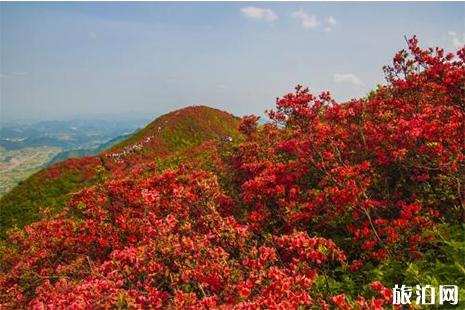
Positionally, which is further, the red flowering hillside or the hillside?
the hillside

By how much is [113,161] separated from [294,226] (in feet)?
151

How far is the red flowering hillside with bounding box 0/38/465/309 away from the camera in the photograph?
8.20 m

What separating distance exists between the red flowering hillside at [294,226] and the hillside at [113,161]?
18.4ft

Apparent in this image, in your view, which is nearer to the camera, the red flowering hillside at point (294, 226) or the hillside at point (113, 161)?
the red flowering hillside at point (294, 226)

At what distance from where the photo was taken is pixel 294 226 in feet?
38.8

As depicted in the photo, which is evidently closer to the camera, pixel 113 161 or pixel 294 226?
pixel 294 226

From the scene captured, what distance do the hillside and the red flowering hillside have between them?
5610 millimetres

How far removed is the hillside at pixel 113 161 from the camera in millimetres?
40938

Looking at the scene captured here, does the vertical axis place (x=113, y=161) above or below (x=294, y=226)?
above

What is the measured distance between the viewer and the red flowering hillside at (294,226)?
820cm

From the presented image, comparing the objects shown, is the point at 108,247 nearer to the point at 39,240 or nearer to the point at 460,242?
the point at 39,240

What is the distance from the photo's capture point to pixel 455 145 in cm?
1080

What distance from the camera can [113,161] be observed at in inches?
2142

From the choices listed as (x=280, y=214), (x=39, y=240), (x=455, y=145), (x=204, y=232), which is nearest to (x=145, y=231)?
(x=204, y=232)
